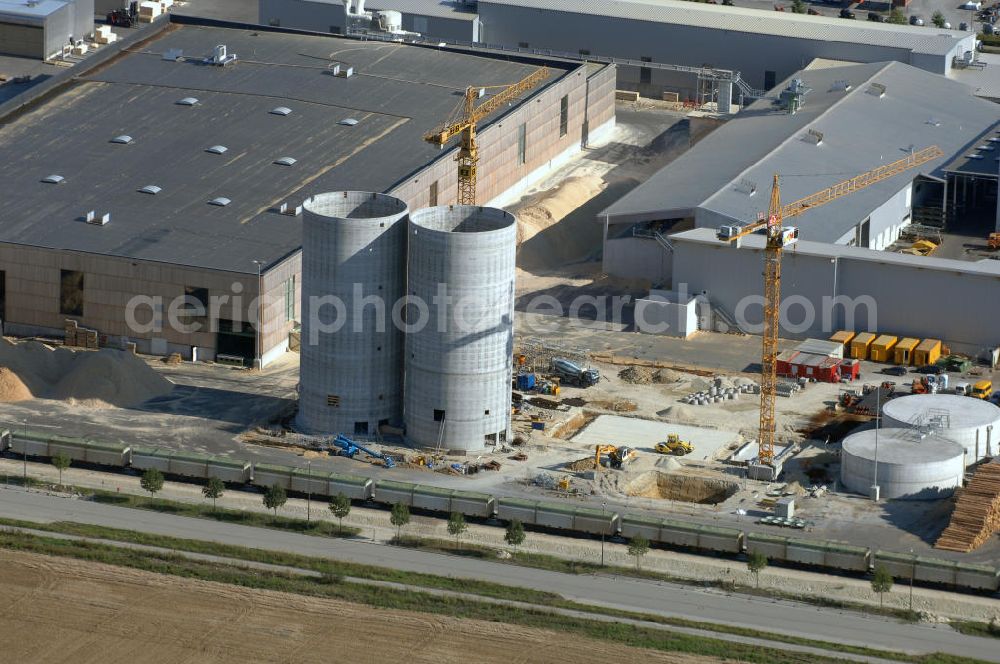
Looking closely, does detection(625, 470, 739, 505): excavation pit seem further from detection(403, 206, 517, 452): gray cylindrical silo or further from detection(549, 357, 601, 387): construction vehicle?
detection(549, 357, 601, 387): construction vehicle

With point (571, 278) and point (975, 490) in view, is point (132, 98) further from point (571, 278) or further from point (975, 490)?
point (975, 490)

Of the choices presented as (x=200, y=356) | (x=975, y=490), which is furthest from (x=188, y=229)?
(x=975, y=490)

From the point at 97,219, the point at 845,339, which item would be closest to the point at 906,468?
the point at 845,339

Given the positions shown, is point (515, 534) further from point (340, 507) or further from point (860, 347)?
point (860, 347)

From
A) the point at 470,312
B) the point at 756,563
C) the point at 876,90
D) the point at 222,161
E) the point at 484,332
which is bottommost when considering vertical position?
the point at 756,563

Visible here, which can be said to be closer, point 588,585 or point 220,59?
point 588,585

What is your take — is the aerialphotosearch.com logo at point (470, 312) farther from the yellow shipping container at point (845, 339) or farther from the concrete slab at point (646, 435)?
the concrete slab at point (646, 435)

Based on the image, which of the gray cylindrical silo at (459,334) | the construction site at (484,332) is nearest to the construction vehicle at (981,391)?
the construction site at (484,332)
